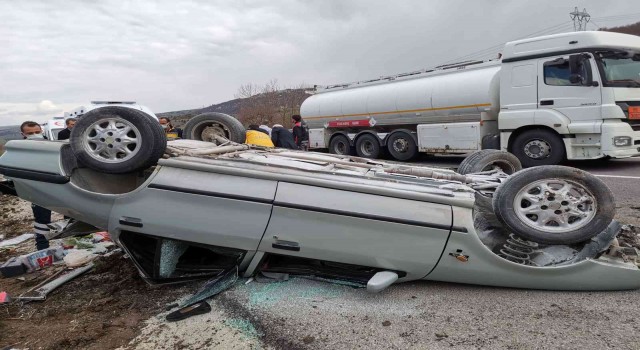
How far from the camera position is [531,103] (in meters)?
7.47

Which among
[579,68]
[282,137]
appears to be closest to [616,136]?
[579,68]

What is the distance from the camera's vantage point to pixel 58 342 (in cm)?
216

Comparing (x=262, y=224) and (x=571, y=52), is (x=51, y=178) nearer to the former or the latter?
(x=262, y=224)

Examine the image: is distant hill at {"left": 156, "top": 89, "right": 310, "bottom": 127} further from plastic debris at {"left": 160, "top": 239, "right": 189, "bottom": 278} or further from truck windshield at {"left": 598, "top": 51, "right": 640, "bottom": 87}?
plastic debris at {"left": 160, "top": 239, "right": 189, "bottom": 278}

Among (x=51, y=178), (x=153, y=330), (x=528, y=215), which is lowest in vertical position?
(x=153, y=330)

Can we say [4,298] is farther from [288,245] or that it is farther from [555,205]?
[555,205]

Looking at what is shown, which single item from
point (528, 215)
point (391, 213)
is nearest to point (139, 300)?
point (391, 213)

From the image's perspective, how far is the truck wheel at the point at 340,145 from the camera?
12.1m

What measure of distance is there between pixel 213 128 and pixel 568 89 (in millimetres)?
6316

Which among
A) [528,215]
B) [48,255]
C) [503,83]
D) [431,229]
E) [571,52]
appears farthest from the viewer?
[503,83]

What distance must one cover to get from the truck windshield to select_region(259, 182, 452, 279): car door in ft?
20.6

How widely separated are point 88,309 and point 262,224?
4.15 ft

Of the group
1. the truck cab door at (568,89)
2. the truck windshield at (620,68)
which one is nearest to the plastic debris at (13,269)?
the truck cab door at (568,89)

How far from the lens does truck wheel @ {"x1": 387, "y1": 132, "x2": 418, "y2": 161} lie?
10.3m
